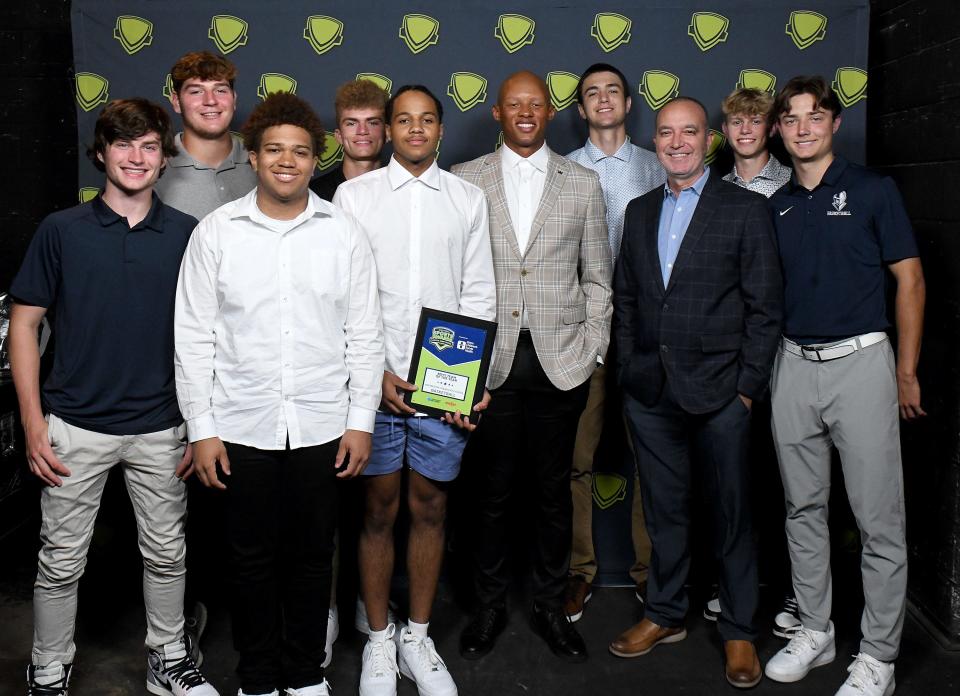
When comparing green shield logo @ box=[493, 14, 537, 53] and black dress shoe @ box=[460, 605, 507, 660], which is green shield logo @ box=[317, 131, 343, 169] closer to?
green shield logo @ box=[493, 14, 537, 53]

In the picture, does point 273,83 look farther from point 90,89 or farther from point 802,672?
point 802,672

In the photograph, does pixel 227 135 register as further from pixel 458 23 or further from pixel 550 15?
pixel 550 15

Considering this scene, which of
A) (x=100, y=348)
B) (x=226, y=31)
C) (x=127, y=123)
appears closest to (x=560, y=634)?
(x=100, y=348)

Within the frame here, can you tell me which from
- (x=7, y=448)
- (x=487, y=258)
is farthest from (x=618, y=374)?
(x=7, y=448)

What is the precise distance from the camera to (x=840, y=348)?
2.69 meters

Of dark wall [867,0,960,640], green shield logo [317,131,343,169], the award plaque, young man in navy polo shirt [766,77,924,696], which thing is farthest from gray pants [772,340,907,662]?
green shield logo [317,131,343,169]

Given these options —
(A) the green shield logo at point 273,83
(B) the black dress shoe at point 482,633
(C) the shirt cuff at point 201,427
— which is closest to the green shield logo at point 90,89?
(A) the green shield logo at point 273,83

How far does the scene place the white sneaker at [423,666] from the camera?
2.70 metres

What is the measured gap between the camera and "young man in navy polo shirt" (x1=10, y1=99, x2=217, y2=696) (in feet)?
8.04

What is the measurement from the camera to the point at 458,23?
3461 millimetres

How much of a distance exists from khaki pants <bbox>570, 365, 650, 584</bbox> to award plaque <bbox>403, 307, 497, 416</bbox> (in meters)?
0.75

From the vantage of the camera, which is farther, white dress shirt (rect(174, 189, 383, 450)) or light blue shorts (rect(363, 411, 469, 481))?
light blue shorts (rect(363, 411, 469, 481))

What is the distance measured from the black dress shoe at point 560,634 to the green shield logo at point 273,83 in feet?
7.21

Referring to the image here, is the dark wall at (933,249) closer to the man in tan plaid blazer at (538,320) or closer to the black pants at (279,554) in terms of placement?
the man in tan plaid blazer at (538,320)
